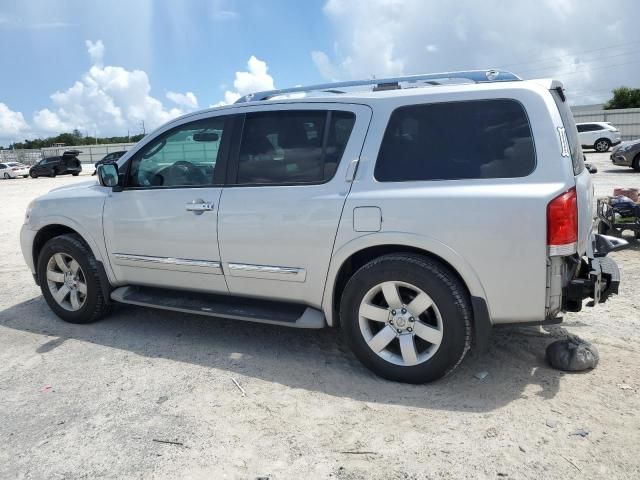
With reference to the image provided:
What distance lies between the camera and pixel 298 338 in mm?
4355

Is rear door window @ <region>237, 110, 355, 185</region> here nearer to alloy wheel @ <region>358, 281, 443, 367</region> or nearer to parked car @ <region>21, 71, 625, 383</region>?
parked car @ <region>21, 71, 625, 383</region>

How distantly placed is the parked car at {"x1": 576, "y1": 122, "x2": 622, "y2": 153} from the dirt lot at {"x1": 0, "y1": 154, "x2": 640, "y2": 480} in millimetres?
25921

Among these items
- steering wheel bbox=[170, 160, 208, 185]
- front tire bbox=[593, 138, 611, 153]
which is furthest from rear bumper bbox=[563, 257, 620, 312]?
front tire bbox=[593, 138, 611, 153]

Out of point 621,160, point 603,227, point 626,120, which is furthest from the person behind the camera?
point 626,120

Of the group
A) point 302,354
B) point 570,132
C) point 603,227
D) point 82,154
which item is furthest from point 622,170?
point 82,154

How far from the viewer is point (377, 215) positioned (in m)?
3.37

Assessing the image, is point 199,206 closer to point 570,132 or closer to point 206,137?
point 206,137

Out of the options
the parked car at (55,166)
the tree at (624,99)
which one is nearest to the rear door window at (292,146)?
the parked car at (55,166)

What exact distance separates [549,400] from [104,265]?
3.62 metres

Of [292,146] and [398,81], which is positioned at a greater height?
[398,81]

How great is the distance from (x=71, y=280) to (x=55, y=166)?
116 ft

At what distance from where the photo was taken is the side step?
146 inches

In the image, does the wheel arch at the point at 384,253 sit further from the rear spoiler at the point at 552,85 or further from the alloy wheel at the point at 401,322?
the rear spoiler at the point at 552,85

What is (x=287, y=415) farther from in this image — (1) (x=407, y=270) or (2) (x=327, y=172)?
(2) (x=327, y=172)
